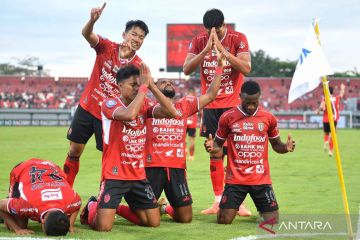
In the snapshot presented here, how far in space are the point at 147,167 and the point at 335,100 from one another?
1609 centimetres

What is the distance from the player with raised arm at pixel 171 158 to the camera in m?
8.52

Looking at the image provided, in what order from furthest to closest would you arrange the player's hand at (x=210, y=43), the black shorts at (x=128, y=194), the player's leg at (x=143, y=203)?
the player's hand at (x=210, y=43) → the player's leg at (x=143, y=203) → the black shorts at (x=128, y=194)

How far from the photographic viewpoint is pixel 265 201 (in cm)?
845

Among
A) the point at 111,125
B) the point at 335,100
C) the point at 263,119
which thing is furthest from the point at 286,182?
the point at 335,100


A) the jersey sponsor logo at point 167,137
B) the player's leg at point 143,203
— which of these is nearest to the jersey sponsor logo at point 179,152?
the jersey sponsor logo at point 167,137

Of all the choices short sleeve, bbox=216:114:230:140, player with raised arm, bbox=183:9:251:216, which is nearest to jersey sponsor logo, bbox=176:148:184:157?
player with raised arm, bbox=183:9:251:216

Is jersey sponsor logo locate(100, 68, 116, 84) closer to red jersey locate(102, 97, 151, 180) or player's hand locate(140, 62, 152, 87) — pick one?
red jersey locate(102, 97, 151, 180)

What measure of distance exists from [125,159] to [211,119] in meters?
1.94

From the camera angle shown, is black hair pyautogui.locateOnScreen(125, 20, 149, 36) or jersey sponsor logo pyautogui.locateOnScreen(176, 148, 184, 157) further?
jersey sponsor logo pyautogui.locateOnScreen(176, 148, 184, 157)

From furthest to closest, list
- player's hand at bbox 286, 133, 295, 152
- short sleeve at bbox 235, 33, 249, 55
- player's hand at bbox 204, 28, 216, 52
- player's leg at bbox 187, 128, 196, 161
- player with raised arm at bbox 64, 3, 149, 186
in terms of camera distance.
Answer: player's leg at bbox 187, 128, 196, 161 → short sleeve at bbox 235, 33, 249, 55 → player with raised arm at bbox 64, 3, 149, 186 → player's hand at bbox 204, 28, 216, 52 → player's hand at bbox 286, 133, 295, 152

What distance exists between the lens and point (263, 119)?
28.2 feet

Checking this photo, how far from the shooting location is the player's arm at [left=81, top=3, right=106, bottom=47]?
848 centimetres

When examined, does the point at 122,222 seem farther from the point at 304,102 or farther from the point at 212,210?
the point at 304,102

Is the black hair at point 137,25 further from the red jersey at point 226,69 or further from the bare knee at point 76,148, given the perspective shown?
the bare knee at point 76,148
